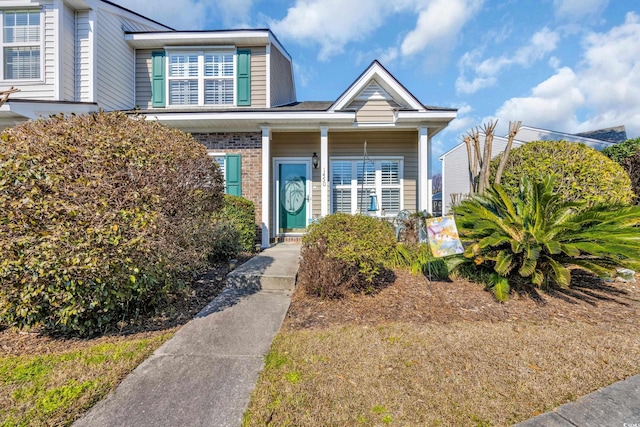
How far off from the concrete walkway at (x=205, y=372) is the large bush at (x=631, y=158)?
331 inches

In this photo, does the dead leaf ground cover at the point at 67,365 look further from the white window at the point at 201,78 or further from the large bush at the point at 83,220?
the white window at the point at 201,78

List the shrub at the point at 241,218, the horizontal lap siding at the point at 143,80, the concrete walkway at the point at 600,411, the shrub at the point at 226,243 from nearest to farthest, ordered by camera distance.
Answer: the concrete walkway at the point at 600,411 < the shrub at the point at 226,243 < the shrub at the point at 241,218 < the horizontal lap siding at the point at 143,80

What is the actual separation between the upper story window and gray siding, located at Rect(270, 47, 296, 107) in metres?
6.20

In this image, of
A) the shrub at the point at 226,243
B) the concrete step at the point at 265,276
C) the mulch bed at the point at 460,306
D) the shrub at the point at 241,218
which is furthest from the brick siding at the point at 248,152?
the mulch bed at the point at 460,306

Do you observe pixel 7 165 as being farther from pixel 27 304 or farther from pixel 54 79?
pixel 54 79

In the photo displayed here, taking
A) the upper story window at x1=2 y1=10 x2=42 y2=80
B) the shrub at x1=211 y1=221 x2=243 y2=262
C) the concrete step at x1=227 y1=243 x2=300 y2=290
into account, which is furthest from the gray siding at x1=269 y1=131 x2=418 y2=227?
the upper story window at x1=2 y1=10 x2=42 y2=80

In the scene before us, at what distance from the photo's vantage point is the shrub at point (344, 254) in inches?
162

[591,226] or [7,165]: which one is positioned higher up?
[7,165]

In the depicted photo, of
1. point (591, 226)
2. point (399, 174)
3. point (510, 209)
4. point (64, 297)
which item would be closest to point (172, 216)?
point (64, 297)

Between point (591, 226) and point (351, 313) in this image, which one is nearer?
point (351, 313)

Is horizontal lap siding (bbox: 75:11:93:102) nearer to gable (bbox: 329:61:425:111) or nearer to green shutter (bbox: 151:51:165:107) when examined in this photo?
green shutter (bbox: 151:51:165:107)

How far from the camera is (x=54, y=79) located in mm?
7727

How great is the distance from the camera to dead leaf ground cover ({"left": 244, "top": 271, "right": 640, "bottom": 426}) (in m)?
2.03

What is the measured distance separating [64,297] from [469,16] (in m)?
14.0
